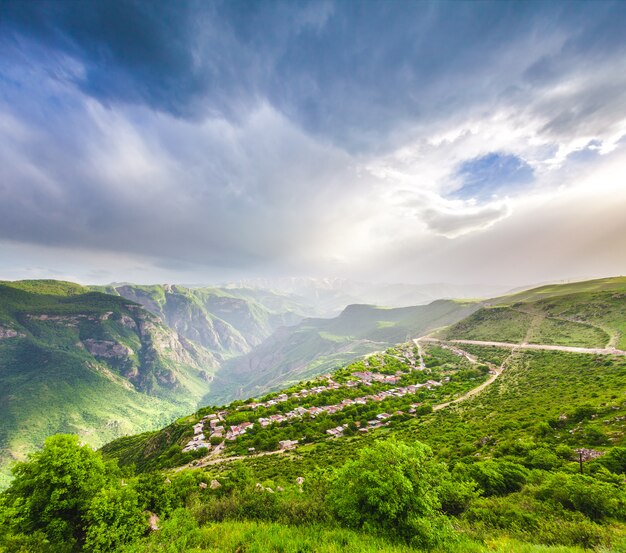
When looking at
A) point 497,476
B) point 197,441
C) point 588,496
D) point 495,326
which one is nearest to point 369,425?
point 197,441

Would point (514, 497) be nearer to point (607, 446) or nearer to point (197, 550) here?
A: point (607, 446)

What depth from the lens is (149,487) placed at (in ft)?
88.9

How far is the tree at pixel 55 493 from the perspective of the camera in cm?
1877

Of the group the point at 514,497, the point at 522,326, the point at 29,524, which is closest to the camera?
the point at 29,524

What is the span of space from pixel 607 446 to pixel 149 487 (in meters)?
50.8

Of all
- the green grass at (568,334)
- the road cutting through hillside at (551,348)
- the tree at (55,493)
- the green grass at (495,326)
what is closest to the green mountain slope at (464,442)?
the road cutting through hillside at (551,348)

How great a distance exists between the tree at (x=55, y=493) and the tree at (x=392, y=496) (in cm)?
2100

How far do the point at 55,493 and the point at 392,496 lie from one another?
26.2 metres

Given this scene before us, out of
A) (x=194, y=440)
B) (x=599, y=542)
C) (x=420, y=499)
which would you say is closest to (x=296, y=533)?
(x=420, y=499)

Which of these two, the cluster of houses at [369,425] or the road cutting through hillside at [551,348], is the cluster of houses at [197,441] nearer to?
the cluster of houses at [369,425]

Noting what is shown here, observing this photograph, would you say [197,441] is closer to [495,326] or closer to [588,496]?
[588,496]

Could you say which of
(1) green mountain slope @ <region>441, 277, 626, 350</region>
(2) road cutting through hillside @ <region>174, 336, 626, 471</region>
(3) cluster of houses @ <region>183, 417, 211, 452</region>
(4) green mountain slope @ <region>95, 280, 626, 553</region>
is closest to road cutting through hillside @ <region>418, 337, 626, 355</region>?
(2) road cutting through hillside @ <region>174, 336, 626, 471</region>

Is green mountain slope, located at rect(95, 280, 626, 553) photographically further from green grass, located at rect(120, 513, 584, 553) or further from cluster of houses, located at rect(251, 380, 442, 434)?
cluster of houses, located at rect(251, 380, 442, 434)

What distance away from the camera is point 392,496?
14625 millimetres
